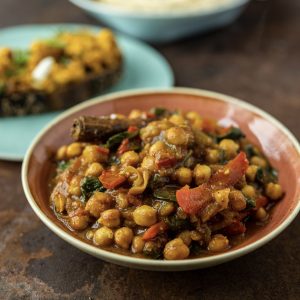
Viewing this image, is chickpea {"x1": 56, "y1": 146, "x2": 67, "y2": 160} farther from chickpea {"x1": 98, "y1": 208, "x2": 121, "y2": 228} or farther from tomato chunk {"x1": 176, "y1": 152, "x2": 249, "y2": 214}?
tomato chunk {"x1": 176, "y1": 152, "x2": 249, "y2": 214}

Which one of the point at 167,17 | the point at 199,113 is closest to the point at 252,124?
the point at 199,113

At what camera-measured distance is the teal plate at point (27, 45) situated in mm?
4000

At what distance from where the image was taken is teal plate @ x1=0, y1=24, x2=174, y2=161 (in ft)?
13.1

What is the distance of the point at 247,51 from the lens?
5.56 meters

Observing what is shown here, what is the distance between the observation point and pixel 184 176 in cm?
268

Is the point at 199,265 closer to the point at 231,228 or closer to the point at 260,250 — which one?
the point at 231,228

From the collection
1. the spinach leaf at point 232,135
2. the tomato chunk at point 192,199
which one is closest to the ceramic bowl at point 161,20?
the spinach leaf at point 232,135

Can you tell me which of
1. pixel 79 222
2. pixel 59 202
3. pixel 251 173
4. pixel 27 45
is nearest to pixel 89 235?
pixel 79 222

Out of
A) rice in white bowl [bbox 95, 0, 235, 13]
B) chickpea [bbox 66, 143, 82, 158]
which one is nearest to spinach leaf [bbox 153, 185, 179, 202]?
chickpea [bbox 66, 143, 82, 158]

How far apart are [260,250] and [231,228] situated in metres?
0.40

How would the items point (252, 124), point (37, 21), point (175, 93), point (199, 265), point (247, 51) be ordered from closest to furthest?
point (199, 265) < point (252, 124) < point (175, 93) < point (247, 51) < point (37, 21)

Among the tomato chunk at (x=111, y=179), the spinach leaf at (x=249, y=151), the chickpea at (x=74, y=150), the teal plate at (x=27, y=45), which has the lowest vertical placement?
the teal plate at (x=27, y=45)

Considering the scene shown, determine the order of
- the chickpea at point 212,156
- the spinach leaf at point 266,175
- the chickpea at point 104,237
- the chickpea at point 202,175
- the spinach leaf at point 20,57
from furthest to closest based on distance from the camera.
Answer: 1. the spinach leaf at point 20,57
2. the spinach leaf at point 266,175
3. the chickpea at point 212,156
4. the chickpea at point 202,175
5. the chickpea at point 104,237

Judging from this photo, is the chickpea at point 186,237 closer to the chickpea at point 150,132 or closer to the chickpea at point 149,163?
the chickpea at point 149,163
